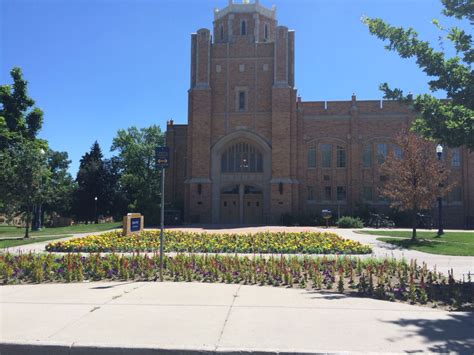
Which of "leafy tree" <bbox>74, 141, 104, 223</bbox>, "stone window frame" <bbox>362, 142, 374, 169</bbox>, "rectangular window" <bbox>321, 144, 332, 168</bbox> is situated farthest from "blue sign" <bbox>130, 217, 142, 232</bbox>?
"leafy tree" <bbox>74, 141, 104, 223</bbox>

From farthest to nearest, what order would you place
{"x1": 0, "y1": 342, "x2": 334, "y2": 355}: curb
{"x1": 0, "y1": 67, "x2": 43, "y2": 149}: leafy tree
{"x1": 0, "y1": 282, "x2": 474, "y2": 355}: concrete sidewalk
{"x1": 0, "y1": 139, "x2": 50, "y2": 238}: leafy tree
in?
{"x1": 0, "y1": 67, "x2": 43, "y2": 149}: leafy tree < {"x1": 0, "y1": 139, "x2": 50, "y2": 238}: leafy tree < {"x1": 0, "y1": 282, "x2": 474, "y2": 355}: concrete sidewalk < {"x1": 0, "y1": 342, "x2": 334, "y2": 355}: curb

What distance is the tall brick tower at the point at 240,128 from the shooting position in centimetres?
3584

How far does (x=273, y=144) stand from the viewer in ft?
118

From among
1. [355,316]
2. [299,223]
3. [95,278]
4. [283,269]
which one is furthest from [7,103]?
[355,316]

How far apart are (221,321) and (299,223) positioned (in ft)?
92.7

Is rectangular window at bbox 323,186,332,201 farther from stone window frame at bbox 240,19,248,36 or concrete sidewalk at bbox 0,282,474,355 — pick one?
concrete sidewalk at bbox 0,282,474,355

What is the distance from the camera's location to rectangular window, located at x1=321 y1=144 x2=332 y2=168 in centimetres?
3819

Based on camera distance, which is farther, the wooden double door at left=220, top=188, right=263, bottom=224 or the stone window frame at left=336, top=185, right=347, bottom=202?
the stone window frame at left=336, top=185, right=347, bottom=202

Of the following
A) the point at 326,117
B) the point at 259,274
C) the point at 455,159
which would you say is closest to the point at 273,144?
the point at 326,117

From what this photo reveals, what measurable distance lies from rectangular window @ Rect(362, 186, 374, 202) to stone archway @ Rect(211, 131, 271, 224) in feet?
29.5

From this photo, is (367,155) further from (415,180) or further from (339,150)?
(415,180)

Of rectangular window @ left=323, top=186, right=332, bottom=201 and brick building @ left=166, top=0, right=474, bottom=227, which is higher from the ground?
brick building @ left=166, top=0, right=474, bottom=227

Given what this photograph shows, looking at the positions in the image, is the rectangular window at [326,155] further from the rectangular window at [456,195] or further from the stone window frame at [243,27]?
the stone window frame at [243,27]

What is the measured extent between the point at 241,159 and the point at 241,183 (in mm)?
2229
